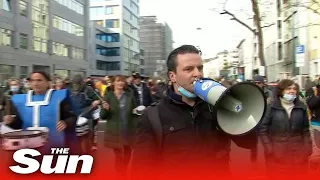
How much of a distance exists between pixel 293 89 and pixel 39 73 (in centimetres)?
309

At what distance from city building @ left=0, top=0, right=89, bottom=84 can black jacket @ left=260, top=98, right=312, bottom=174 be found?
35.4 metres

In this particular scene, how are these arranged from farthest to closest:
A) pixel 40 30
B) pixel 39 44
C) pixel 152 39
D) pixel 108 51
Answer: pixel 152 39
pixel 108 51
pixel 40 30
pixel 39 44

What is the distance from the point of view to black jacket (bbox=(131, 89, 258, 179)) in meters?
2.26

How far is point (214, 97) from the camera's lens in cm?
191

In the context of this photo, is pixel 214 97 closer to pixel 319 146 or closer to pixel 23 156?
pixel 23 156

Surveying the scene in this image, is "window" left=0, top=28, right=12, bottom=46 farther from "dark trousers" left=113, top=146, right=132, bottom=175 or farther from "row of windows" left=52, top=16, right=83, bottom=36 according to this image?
"dark trousers" left=113, top=146, right=132, bottom=175

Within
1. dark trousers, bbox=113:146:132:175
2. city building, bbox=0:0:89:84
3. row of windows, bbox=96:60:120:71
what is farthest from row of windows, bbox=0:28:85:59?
dark trousers, bbox=113:146:132:175

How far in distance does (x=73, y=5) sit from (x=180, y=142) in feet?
188

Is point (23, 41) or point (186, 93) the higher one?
point (23, 41)

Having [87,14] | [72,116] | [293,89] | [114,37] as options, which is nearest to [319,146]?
[293,89]

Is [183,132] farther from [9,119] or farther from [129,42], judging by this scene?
[129,42]

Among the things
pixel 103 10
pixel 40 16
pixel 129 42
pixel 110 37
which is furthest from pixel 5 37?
pixel 129 42

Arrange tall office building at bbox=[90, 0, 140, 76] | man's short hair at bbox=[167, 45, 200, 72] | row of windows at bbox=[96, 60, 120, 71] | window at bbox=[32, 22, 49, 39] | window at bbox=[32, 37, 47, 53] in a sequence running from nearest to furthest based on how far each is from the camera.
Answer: man's short hair at bbox=[167, 45, 200, 72] < window at bbox=[32, 22, 49, 39] < window at bbox=[32, 37, 47, 53] < tall office building at bbox=[90, 0, 140, 76] < row of windows at bbox=[96, 60, 120, 71]

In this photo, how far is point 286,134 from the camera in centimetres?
473
